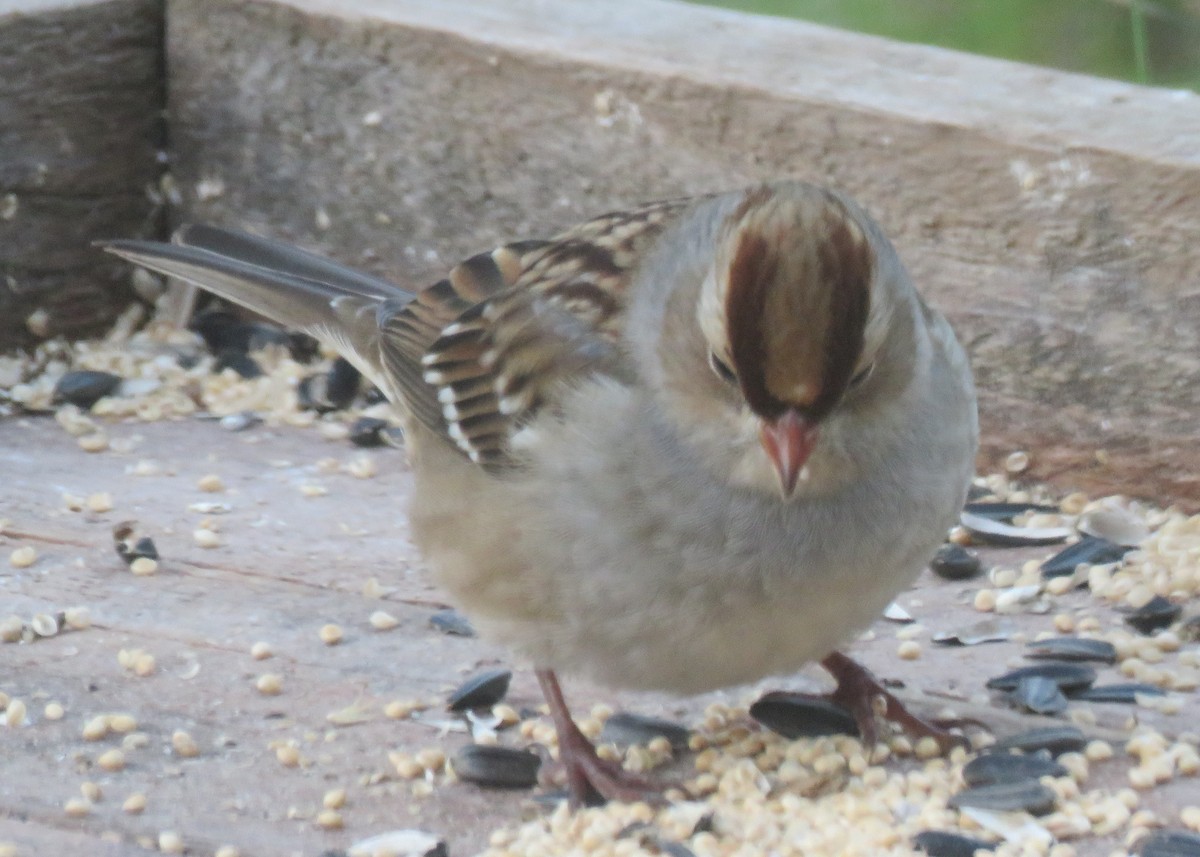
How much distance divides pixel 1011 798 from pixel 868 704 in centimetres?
28

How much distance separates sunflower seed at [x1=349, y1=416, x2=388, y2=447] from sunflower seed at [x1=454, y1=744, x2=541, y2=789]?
1050 mm

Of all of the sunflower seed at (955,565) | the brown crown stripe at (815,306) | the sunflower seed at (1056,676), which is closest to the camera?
the brown crown stripe at (815,306)

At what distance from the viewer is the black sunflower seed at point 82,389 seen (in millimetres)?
3508

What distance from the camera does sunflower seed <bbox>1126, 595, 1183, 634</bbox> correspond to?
2709 millimetres

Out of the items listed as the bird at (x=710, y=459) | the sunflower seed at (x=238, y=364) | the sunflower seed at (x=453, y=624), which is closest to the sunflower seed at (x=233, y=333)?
the sunflower seed at (x=238, y=364)

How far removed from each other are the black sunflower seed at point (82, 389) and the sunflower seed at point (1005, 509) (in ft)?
4.77

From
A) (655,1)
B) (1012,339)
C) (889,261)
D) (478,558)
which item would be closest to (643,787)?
(478,558)

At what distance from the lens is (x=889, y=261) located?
2.24m

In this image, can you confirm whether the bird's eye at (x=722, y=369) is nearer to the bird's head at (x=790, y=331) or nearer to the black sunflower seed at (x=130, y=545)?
the bird's head at (x=790, y=331)

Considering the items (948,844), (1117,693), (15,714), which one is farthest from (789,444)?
(15,714)

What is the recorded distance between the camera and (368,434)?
135 inches

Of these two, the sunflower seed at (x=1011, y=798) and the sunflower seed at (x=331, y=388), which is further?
the sunflower seed at (x=331, y=388)

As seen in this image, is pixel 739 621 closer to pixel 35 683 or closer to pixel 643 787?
pixel 643 787

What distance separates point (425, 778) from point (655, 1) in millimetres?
1640
